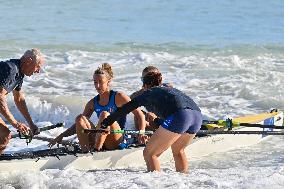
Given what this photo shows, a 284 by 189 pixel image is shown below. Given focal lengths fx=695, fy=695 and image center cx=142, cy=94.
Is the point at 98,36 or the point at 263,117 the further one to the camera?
the point at 98,36

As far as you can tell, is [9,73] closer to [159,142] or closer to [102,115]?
[102,115]

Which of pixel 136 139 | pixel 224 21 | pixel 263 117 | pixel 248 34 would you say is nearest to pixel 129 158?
pixel 136 139

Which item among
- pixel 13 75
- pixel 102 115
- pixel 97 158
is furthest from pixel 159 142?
pixel 13 75

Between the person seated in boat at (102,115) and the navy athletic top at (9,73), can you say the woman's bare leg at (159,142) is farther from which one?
the navy athletic top at (9,73)

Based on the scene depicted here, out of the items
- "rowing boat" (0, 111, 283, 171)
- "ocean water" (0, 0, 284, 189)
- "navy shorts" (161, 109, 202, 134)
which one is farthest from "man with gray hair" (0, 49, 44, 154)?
"navy shorts" (161, 109, 202, 134)

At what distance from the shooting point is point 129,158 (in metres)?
9.54

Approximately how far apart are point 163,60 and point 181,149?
13.1m

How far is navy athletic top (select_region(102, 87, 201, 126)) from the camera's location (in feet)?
25.5

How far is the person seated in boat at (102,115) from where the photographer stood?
895 cm

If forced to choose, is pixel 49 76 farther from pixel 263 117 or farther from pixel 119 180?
pixel 119 180

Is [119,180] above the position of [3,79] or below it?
below

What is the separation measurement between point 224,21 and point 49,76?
50.6 ft

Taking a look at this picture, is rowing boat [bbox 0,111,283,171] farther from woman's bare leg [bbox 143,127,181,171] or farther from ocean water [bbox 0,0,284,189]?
woman's bare leg [bbox 143,127,181,171]

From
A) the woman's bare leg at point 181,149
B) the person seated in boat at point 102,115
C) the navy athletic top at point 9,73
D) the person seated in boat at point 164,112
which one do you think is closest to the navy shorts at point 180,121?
the person seated in boat at point 164,112
